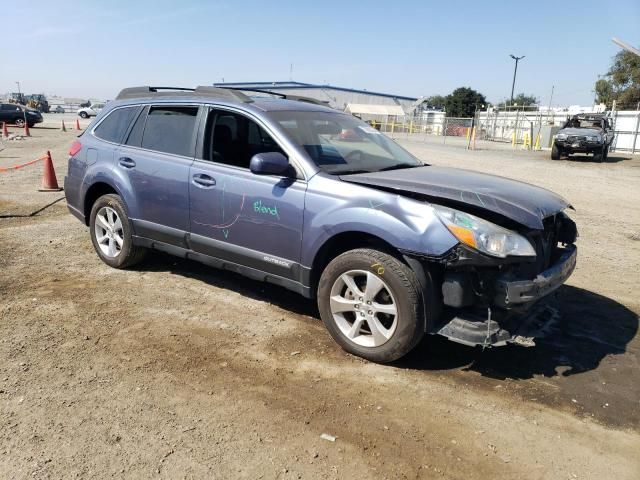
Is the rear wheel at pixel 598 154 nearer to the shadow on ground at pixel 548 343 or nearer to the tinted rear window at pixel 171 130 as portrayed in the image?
the shadow on ground at pixel 548 343

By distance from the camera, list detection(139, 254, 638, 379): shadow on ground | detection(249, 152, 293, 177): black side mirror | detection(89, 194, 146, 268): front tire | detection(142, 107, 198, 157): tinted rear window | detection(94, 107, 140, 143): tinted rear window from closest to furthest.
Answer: detection(139, 254, 638, 379): shadow on ground < detection(249, 152, 293, 177): black side mirror < detection(142, 107, 198, 157): tinted rear window < detection(89, 194, 146, 268): front tire < detection(94, 107, 140, 143): tinted rear window

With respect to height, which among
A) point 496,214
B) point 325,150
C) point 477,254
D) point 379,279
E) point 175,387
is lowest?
point 175,387

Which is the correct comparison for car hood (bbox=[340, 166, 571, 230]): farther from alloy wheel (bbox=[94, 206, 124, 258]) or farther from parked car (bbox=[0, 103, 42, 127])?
parked car (bbox=[0, 103, 42, 127])

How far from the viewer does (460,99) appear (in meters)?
93.3

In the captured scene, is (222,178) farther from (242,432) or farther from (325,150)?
(242,432)

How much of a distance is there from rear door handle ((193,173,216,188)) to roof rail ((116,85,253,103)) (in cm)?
72

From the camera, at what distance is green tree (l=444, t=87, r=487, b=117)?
91562 mm

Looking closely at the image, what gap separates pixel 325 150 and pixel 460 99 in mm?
95148

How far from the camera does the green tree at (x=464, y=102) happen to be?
91.6 meters

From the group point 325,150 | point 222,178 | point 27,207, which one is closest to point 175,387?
point 222,178

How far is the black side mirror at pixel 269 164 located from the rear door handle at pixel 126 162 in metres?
1.77

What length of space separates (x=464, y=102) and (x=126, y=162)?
309 feet

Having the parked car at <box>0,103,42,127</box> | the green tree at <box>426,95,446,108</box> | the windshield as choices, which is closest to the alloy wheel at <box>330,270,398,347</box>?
the windshield

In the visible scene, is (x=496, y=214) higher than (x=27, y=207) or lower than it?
higher
